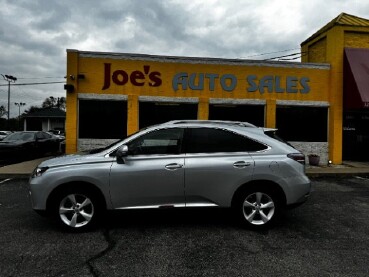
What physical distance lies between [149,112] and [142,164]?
7.90 metres

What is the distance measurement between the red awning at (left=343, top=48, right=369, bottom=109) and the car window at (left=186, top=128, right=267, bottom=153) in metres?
8.42

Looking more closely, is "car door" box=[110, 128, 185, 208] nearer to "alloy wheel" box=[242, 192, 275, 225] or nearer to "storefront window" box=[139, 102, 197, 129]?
"alloy wheel" box=[242, 192, 275, 225]

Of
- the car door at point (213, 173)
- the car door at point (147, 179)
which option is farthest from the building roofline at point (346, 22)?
the car door at point (147, 179)

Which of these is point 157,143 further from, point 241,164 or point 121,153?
point 241,164

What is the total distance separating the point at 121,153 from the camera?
15.6 ft

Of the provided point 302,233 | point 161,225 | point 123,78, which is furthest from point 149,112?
point 302,233

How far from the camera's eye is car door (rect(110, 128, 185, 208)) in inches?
191

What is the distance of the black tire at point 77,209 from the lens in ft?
15.9

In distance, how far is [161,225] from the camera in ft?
17.5

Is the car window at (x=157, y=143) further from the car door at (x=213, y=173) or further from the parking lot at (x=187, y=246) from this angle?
the parking lot at (x=187, y=246)

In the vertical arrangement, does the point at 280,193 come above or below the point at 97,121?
below

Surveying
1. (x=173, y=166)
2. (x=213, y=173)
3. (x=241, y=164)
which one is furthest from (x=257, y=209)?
(x=173, y=166)

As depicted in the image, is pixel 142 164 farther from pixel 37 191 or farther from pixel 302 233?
pixel 302 233

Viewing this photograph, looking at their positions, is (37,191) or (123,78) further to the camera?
(123,78)
